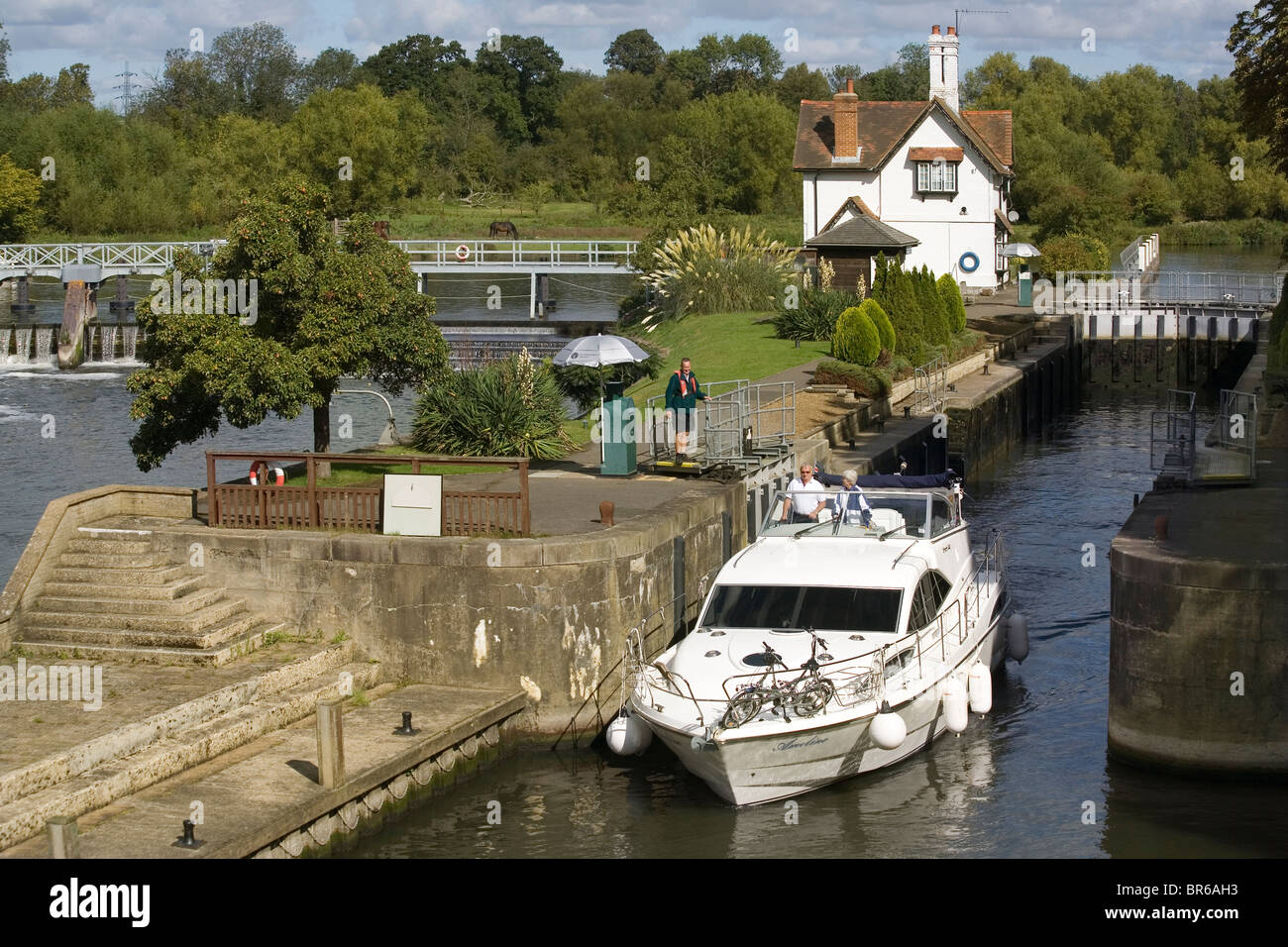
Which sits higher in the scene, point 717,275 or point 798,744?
point 717,275

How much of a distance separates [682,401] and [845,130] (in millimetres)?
→ 41314

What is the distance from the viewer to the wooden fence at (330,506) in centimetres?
2047

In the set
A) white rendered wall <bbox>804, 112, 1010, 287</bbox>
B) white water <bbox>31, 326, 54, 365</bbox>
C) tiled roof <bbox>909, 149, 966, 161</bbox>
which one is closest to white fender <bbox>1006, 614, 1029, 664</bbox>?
white rendered wall <bbox>804, 112, 1010, 287</bbox>

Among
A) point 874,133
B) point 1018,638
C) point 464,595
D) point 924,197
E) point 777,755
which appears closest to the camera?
point 777,755

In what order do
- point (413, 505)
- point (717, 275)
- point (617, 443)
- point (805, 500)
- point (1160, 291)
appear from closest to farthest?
point (413, 505)
point (805, 500)
point (617, 443)
point (717, 275)
point (1160, 291)

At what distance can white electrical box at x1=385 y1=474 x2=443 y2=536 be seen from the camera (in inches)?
800

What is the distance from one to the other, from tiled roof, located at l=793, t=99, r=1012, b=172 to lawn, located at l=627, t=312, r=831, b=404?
525 inches

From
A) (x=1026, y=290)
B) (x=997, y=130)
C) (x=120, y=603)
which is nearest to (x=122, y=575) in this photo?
(x=120, y=603)

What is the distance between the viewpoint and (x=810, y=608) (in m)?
19.5

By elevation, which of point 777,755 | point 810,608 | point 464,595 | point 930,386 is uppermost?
point 930,386

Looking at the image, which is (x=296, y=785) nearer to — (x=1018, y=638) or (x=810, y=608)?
(x=810, y=608)

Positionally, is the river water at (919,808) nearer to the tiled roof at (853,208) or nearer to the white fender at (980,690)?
the white fender at (980,690)

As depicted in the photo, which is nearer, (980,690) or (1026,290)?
(980,690)
